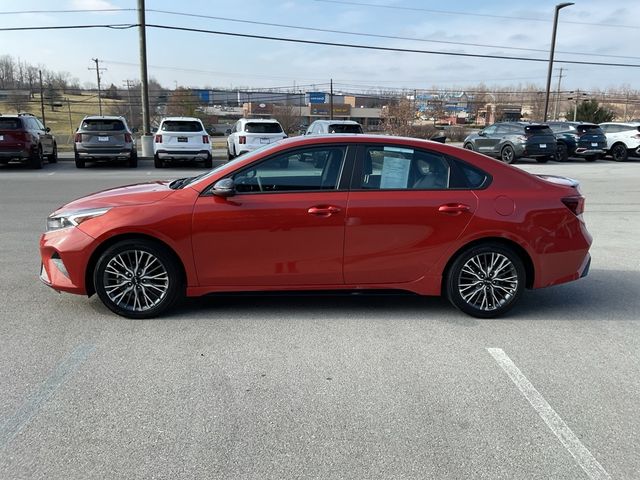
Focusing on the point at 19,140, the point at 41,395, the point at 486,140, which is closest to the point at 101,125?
the point at 19,140

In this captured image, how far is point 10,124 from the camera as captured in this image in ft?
56.7

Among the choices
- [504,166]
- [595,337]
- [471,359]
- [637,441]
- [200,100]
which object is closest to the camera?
[637,441]

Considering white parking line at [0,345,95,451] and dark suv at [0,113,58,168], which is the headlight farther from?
dark suv at [0,113,58,168]

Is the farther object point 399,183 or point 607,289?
point 607,289

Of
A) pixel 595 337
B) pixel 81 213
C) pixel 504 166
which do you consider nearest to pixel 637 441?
pixel 595 337

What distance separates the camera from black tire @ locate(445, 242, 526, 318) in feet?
15.7

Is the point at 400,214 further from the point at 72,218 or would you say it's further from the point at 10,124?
the point at 10,124

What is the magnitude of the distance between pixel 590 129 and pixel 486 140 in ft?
16.7

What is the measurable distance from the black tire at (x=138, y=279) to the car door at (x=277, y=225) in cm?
27

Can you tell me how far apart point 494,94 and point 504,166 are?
7146 cm

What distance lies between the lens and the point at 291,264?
4.64 meters

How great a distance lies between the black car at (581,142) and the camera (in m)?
24.5

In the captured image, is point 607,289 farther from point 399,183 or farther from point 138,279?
point 138,279

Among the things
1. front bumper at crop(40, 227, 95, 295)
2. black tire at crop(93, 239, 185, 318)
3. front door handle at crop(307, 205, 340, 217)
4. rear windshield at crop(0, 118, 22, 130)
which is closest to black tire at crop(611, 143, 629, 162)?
rear windshield at crop(0, 118, 22, 130)
